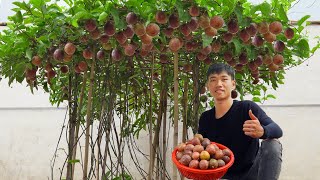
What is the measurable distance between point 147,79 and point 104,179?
1.62 ft

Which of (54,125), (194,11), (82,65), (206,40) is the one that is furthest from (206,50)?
(54,125)

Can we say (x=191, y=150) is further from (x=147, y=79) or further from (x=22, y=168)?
(x=22, y=168)

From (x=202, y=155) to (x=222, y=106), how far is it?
33 cm

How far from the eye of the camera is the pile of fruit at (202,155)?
1.14m

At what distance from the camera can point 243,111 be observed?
139 cm

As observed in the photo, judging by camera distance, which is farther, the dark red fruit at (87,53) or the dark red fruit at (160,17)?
the dark red fruit at (87,53)

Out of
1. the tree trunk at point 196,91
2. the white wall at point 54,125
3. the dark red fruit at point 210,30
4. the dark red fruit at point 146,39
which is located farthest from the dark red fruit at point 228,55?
the white wall at point 54,125

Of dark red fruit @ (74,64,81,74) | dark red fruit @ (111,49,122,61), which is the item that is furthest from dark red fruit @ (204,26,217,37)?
dark red fruit @ (74,64,81,74)

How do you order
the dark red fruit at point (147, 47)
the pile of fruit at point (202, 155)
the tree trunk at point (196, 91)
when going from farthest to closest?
the tree trunk at point (196, 91)
the dark red fruit at point (147, 47)
the pile of fruit at point (202, 155)

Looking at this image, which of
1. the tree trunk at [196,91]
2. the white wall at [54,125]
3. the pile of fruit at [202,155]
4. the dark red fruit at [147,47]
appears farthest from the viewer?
the white wall at [54,125]

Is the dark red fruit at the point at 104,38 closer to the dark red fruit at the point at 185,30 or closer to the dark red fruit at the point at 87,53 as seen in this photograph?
the dark red fruit at the point at 87,53

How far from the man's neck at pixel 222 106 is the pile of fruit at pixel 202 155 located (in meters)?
0.24

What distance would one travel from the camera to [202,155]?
3.77 feet

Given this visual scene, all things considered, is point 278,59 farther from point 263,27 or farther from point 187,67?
point 187,67
